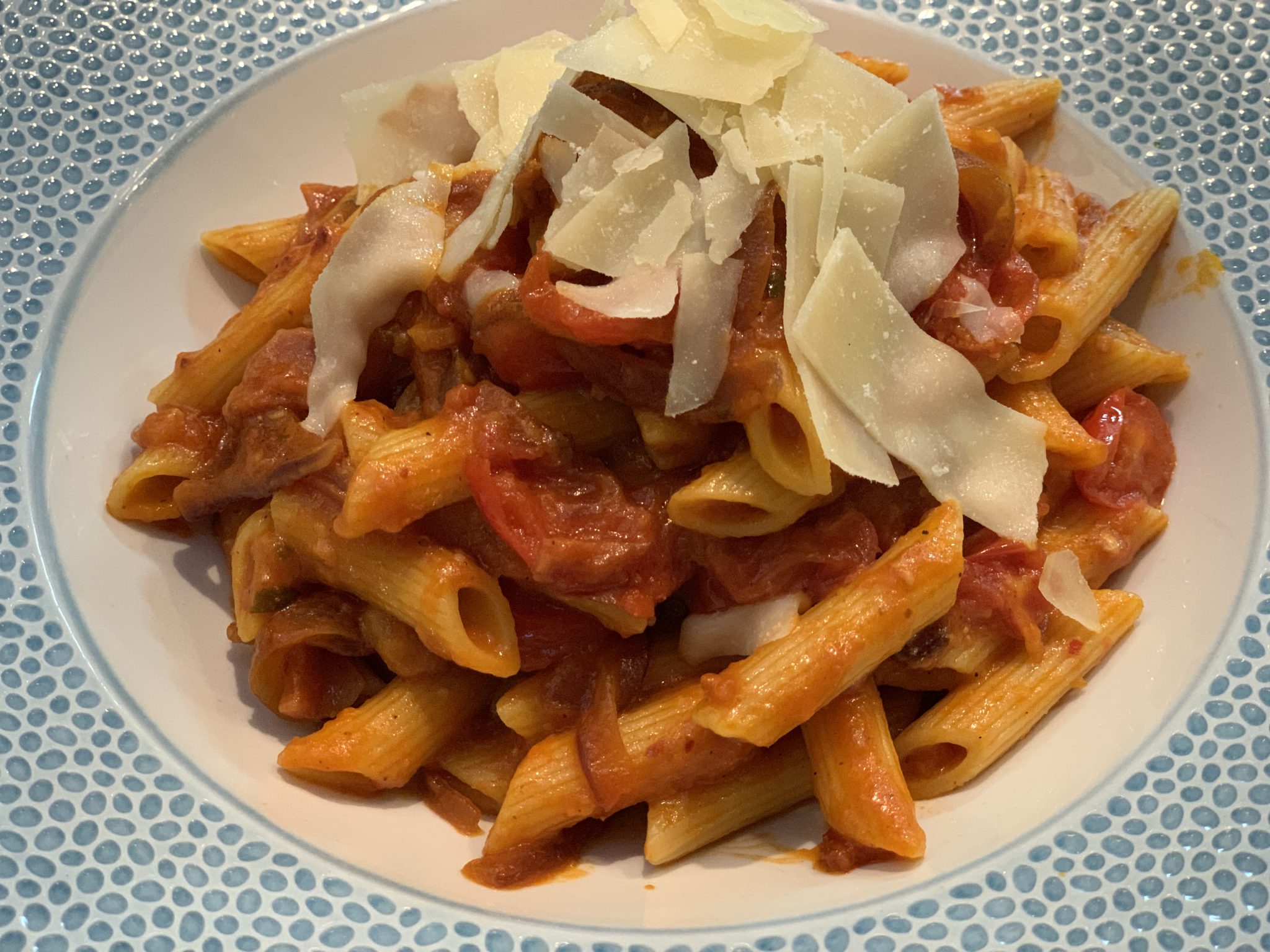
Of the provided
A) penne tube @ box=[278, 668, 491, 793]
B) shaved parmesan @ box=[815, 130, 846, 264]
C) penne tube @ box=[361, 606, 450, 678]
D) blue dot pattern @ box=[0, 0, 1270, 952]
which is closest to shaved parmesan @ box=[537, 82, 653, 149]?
shaved parmesan @ box=[815, 130, 846, 264]

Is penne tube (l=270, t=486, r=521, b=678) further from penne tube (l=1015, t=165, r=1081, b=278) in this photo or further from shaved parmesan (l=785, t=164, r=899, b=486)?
penne tube (l=1015, t=165, r=1081, b=278)

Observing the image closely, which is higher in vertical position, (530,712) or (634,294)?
(634,294)

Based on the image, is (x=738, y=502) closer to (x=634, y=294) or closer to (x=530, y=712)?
(x=634, y=294)

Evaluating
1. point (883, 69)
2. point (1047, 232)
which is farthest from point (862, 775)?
point (883, 69)

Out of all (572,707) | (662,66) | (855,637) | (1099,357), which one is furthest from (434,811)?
(1099,357)

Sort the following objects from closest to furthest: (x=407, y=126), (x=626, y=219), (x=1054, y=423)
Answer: (x=626, y=219)
(x=1054, y=423)
(x=407, y=126)

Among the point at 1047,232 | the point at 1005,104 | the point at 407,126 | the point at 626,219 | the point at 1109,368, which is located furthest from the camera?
the point at 1005,104
